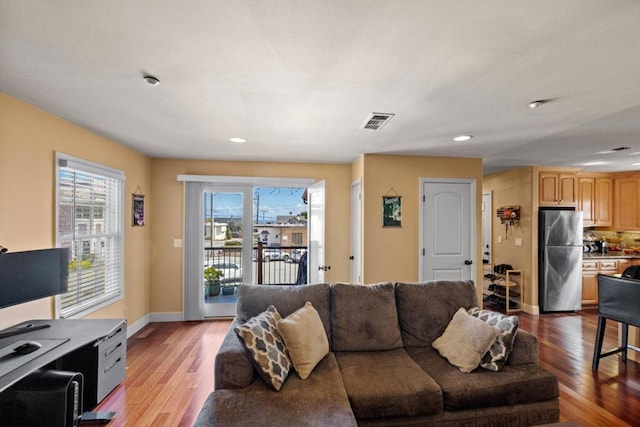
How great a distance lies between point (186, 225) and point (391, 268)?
9.65 ft

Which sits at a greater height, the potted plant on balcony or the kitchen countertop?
the kitchen countertop

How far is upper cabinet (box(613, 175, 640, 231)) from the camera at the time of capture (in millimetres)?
5160

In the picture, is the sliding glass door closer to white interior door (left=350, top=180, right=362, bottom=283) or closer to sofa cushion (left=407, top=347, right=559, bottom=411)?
white interior door (left=350, top=180, right=362, bottom=283)

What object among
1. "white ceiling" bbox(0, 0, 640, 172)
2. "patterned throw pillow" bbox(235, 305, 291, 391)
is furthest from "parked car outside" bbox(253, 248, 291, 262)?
"patterned throw pillow" bbox(235, 305, 291, 391)

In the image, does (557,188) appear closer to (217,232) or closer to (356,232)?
(356,232)

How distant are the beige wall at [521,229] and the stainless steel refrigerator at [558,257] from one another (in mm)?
102

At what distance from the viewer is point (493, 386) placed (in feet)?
6.05

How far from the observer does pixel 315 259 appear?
4090 mm

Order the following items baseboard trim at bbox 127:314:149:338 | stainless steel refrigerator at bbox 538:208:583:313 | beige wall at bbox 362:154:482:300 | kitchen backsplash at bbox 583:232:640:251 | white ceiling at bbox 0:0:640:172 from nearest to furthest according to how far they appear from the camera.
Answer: white ceiling at bbox 0:0:640:172
baseboard trim at bbox 127:314:149:338
beige wall at bbox 362:154:482:300
stainless steel refrigerator at bbox 538:208:583:313
kitchen backsplash at bbox 583:232:640:251

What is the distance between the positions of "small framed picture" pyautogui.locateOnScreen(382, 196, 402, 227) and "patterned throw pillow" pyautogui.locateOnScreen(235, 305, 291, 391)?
7.95ft

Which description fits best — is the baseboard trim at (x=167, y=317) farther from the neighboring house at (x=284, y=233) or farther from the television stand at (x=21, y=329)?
the neighboring house at (x=284, y=233)

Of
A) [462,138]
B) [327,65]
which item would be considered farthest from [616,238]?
[327,65]

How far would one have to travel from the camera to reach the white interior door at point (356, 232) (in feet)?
13.3

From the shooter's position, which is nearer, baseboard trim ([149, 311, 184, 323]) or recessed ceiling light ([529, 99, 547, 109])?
recessed ceiling light ([529, 99, 547, 109])
